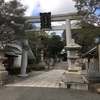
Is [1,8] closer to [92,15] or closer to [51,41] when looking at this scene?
[92,15]

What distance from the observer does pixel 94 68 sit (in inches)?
398

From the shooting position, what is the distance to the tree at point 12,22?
385 inches

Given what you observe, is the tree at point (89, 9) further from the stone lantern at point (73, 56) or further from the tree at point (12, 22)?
the tree at point (12, 22)

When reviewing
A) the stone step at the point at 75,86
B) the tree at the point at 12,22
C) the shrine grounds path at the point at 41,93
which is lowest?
the shrine grounds path at the point at 41,93

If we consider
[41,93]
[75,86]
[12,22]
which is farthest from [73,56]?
[12,22]

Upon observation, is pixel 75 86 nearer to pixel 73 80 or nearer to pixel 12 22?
pixel 73 80

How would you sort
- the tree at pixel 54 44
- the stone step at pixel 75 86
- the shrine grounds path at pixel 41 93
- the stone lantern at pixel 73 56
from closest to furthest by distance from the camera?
the shrine grounds path at pixel 41 93, the stone step at pixel 75 86, the stone lantern at pixel 73 56, the tree at pixel 54 44

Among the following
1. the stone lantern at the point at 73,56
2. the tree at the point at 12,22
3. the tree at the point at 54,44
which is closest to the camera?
the stone lantern at the point at 73,56

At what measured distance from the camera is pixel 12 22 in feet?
32.9

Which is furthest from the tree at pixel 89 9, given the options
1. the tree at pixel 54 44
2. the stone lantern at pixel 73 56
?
the tree at pixel 54 44

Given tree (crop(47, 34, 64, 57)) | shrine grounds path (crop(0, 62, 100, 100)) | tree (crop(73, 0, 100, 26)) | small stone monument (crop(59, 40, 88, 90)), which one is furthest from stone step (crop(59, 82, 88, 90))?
tree (crop(47, 34, 64, 57))

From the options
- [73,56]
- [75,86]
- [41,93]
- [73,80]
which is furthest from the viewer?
[73,56]

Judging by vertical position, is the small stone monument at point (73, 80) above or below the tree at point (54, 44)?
below

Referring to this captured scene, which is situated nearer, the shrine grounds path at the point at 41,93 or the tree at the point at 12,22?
the shrine grounds path at the point at 41,93
